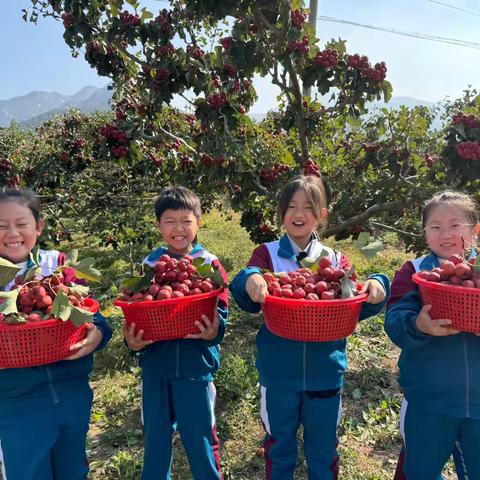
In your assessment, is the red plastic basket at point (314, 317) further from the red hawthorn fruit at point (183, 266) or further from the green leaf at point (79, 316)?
the green leaf at point (79, 316)

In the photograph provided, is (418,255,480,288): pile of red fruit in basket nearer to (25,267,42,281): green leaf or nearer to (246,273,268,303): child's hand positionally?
(246,273,268,303): child's hand

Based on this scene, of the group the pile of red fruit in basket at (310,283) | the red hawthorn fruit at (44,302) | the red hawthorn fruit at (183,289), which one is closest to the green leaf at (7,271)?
the red hawthorn fruit at (44,302)

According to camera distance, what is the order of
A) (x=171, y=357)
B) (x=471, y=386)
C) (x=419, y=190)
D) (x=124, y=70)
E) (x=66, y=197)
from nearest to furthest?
(x=471, y=386) < (x=171, y=357) < (x=419, y=190) < (x=124, y=70) < (x=66, y=197)

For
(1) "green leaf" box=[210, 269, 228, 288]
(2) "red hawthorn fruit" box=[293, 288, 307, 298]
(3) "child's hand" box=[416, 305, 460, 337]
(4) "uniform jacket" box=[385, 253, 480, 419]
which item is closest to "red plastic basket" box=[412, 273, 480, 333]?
(3) "child's hand" box=[416, 305, 460, 337]

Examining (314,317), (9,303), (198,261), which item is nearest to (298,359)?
(314,317)

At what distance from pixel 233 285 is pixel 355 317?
1.68 feet

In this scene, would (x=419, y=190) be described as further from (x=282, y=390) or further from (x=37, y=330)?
(x=37, y=330)

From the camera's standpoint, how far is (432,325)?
1.51 m

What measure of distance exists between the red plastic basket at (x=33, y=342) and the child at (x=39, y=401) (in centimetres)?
10

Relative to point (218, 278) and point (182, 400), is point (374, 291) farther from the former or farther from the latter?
point (182, 400)

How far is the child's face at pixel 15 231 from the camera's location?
177cm

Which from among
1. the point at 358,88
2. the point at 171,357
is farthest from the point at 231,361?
the point at 358,88

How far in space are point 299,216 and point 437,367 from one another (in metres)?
0.84

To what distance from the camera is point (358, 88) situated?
10.4ft
